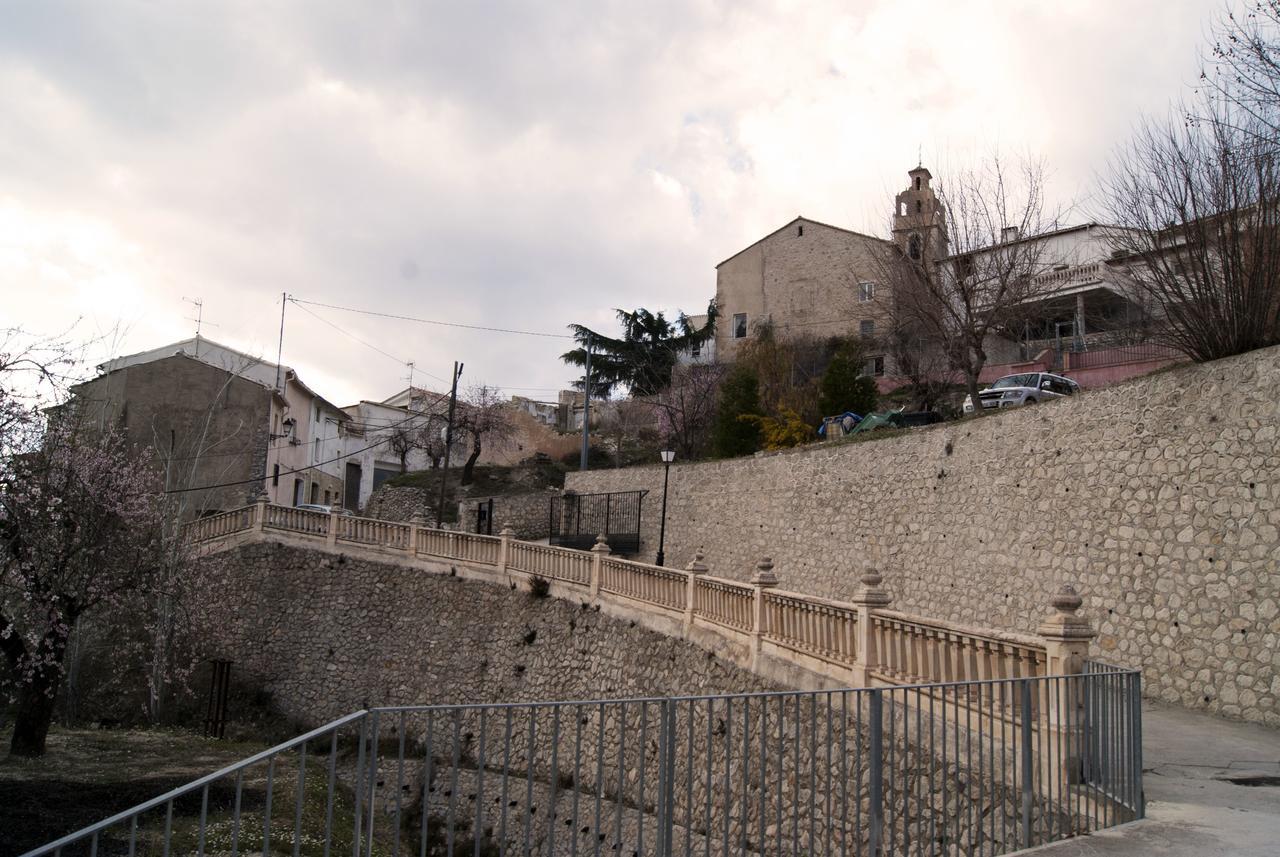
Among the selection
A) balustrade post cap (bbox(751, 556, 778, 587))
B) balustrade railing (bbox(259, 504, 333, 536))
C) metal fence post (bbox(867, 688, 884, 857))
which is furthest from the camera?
balustrade railing (bbox(259, 504, 333, 536))

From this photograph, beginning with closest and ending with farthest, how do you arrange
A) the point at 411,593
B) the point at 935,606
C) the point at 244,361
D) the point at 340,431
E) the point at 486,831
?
the point at 486,831, the point at 935,606, the point at 411,593, the point at 244,361, the point at 340,431

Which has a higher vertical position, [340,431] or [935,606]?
[340,431]

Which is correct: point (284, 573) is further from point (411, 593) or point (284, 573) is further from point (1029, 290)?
point (1029, 290)

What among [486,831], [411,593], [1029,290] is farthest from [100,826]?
[1029,290]

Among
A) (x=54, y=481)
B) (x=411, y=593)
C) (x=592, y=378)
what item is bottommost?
(x=411, y=593)

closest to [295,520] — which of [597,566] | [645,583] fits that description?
[597,566]

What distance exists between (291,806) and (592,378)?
119 ft

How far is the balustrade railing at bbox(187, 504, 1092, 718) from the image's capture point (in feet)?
23.6

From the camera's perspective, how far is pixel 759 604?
39.4 feet

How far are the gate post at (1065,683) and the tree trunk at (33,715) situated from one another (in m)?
15.8

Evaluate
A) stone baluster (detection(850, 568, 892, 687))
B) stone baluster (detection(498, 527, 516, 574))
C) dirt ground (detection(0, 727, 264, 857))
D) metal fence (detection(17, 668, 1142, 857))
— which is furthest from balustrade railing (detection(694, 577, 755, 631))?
dirt ground (detection(0, 727, 264, 857))

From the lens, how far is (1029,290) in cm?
2519

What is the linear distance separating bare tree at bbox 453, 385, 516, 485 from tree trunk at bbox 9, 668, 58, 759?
27819 mm

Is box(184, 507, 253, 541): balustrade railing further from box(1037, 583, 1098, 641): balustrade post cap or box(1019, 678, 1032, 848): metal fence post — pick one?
box(1019, 678, 1032, 848): metal fence post
